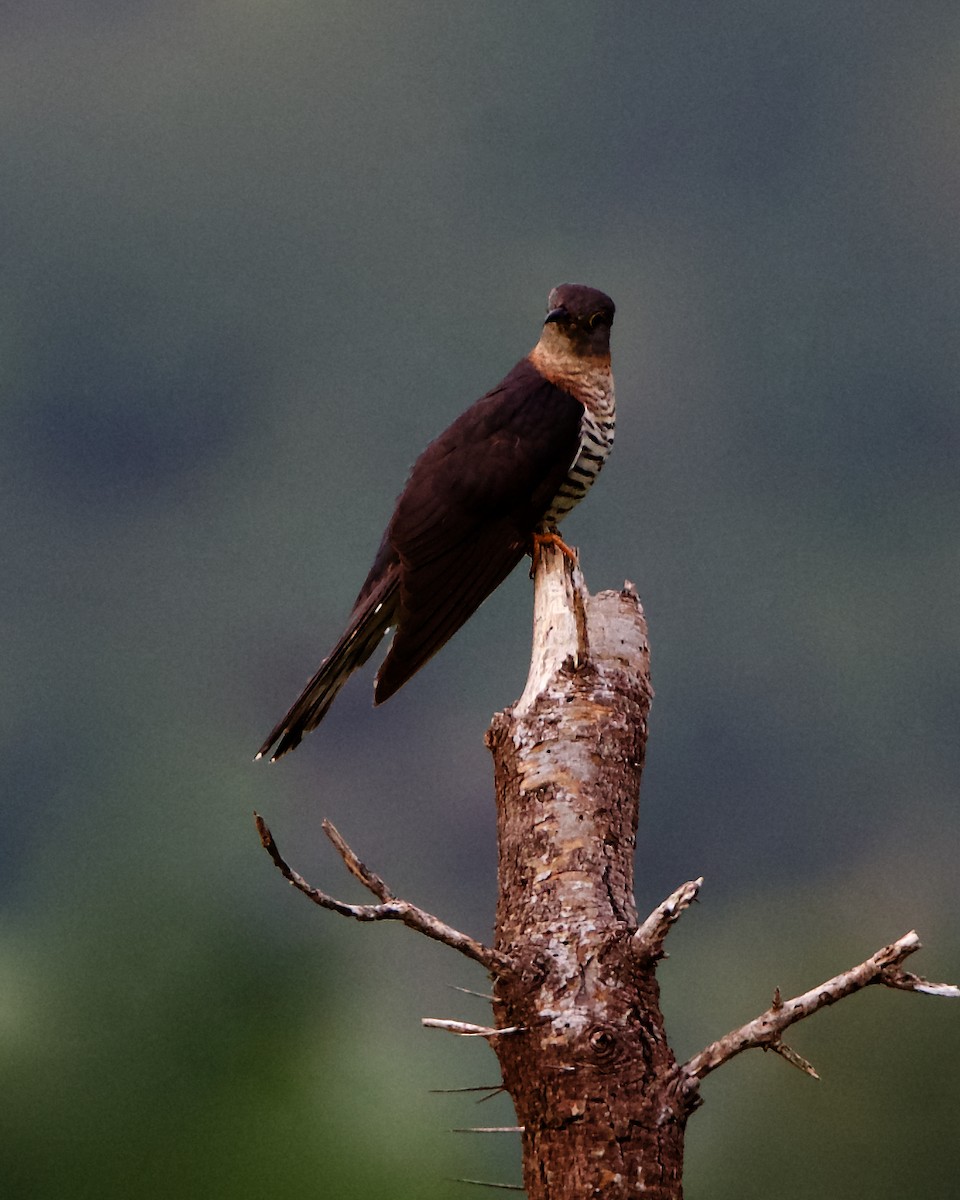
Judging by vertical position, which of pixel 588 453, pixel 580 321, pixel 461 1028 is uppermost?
pixel 580 321

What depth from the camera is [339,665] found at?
16.9ft

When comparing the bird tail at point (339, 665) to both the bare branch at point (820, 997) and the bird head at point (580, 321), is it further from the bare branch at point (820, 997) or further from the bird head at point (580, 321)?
the bare branch at point (820, 997)

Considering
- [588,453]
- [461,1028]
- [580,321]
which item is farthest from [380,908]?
[580,321]

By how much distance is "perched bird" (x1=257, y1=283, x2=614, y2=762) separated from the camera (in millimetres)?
5066

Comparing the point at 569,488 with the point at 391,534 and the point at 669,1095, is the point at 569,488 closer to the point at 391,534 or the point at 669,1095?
the point at 391,534

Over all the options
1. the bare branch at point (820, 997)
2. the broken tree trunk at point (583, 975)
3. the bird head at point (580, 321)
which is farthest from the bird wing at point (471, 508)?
the bare branch at point (820, 997)

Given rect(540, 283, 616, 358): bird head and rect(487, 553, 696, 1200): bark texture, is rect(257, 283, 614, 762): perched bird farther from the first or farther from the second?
rect(487, 553, 696, 1200): bark texture

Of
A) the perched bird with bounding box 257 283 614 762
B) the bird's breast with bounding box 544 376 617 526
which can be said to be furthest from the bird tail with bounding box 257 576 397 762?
the bird's breast with bounding box 544 376 617 526

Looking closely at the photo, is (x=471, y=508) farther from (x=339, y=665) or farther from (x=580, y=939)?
(x=580, y=939)

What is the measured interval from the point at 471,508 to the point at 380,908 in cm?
229

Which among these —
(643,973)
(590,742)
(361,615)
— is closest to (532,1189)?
(643,973)

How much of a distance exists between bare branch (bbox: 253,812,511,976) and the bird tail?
146cm

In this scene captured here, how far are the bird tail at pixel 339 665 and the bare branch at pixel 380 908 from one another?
4.79 ft

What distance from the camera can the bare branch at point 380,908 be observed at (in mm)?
3385
